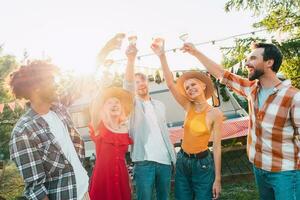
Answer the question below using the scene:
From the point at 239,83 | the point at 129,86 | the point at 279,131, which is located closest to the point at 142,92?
the point at 129,86

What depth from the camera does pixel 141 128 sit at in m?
4.39

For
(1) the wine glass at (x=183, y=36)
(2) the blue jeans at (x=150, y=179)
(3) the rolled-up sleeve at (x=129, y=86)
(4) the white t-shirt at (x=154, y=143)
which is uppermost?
(1) the wine glass at (x=183, y=36)

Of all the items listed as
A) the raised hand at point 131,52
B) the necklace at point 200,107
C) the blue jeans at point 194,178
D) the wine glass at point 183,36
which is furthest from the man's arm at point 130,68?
the blue jeans at point 194,178

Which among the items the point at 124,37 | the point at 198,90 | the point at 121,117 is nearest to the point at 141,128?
the point at 121,117

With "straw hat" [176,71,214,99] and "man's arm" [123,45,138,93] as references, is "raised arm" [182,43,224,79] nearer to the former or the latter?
"straw hat" [176,71,214,99]

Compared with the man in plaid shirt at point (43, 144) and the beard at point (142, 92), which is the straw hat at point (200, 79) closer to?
the beard at point (142, 92)

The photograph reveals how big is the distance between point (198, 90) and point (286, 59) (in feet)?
21.6

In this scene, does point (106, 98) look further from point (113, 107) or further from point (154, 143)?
point (154, 143)

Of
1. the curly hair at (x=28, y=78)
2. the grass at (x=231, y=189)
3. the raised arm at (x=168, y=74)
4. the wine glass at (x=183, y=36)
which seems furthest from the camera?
the grass at (x=231, y=189)

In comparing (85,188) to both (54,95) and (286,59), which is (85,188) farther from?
(286,59)

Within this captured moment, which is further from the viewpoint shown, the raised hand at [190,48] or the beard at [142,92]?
the beard at [142,92]

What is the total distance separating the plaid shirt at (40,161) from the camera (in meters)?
2.77

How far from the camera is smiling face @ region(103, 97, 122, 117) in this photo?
4.33 metres

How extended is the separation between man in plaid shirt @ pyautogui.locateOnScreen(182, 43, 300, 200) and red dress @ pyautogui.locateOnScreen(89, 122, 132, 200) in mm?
1457
